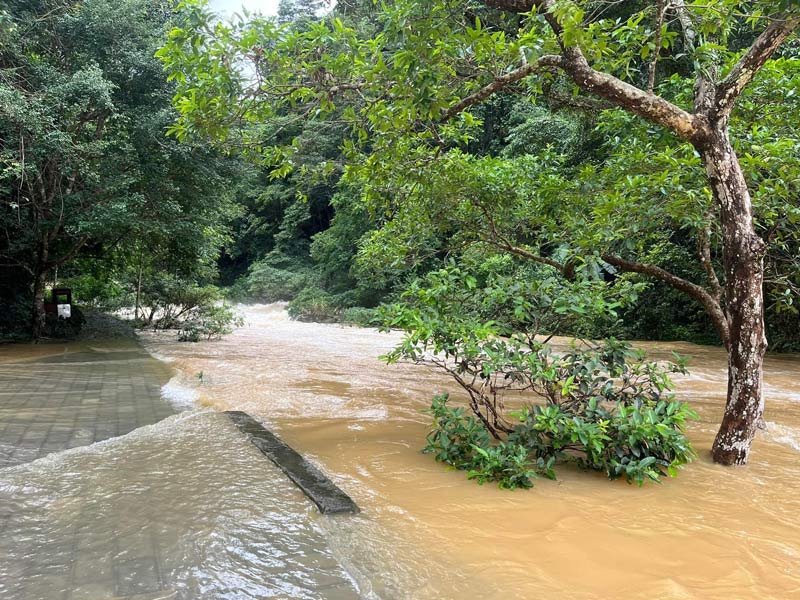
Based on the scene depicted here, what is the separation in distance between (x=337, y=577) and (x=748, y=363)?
382cm

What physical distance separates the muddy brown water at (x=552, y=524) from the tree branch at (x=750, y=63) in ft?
10.3

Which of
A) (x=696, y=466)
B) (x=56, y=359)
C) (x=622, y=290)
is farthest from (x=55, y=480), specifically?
(x=56, y=359)

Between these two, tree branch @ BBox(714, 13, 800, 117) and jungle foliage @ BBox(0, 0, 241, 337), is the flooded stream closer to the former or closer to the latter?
tree branch @ BBox(714, 13, 800, 117)

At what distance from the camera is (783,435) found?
20.2ft

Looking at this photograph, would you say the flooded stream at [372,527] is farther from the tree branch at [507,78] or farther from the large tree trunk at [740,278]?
the tree branch at [507,78]

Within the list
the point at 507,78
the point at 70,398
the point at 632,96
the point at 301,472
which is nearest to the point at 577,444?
the point at 301,472

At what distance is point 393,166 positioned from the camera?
596cm

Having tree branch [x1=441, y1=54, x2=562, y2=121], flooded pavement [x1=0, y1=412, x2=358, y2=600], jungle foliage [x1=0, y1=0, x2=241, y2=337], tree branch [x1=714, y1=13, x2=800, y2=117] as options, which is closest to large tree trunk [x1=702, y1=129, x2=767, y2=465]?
tree branch [x1=714, y1=13, x2=800, y2=117]

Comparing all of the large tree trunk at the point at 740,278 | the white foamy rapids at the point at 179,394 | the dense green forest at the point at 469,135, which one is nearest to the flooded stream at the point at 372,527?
the large tree trunk at the point at 740,278

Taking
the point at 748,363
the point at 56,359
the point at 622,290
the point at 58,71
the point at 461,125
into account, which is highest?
the point at 58,71

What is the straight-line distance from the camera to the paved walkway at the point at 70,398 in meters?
5.16

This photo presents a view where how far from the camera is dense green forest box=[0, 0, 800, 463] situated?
4473 mm

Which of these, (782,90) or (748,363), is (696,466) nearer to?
(748,363)

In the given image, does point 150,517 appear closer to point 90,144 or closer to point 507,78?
point 507,78
